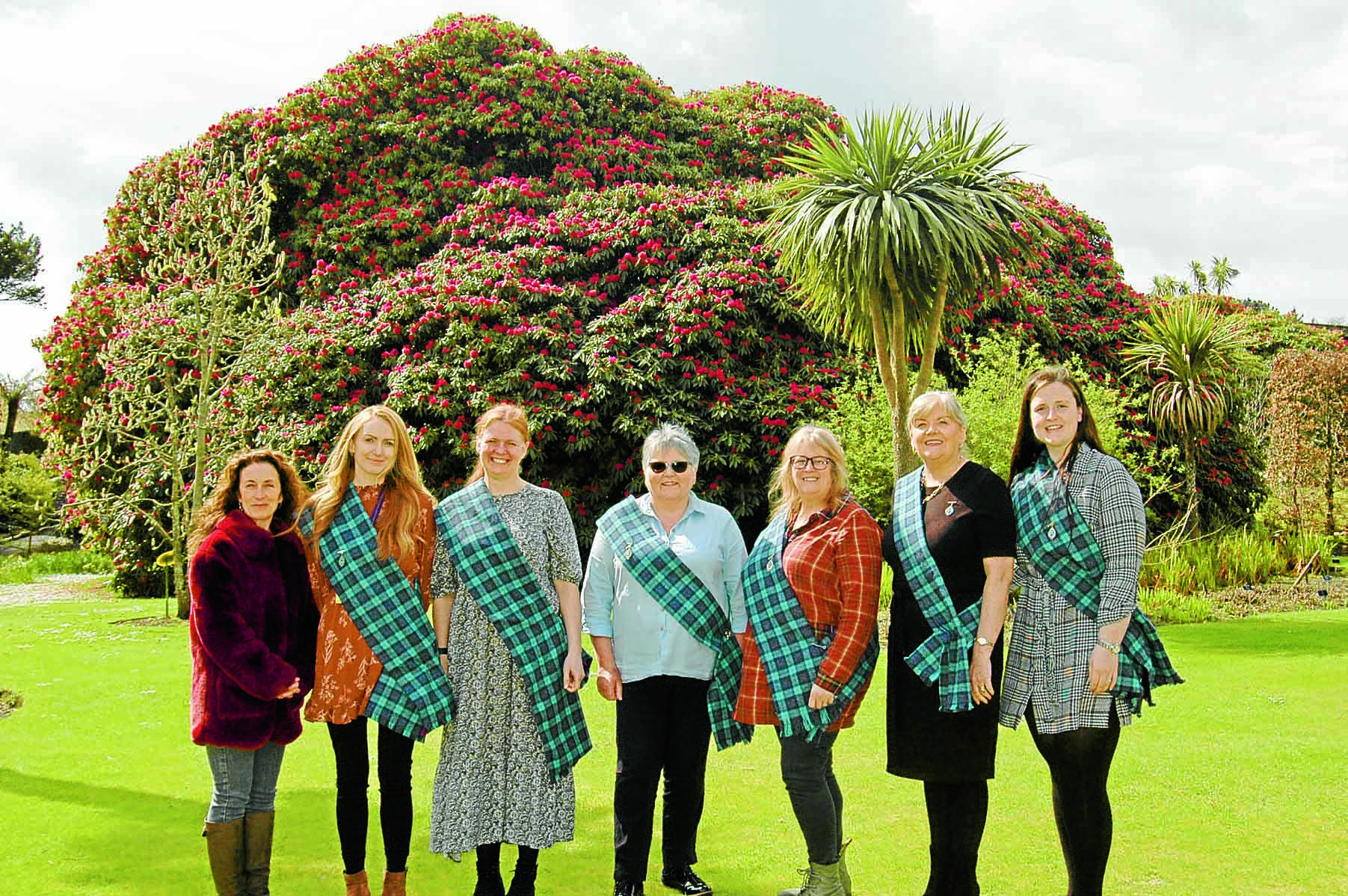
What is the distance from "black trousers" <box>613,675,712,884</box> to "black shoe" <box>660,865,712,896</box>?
0.28ft

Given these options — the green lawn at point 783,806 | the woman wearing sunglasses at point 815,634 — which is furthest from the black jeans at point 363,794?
the woman wearing sunglasses at point 815,634

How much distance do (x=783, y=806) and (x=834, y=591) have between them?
68.3 inches

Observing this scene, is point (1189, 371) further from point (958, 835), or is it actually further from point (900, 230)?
point (958, 835)

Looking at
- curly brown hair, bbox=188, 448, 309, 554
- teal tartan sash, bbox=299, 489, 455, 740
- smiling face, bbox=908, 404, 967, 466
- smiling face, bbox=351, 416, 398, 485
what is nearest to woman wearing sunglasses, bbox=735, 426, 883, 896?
smiling face, bbox=908, 404, 967, 466

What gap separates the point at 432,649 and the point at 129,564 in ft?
42.2

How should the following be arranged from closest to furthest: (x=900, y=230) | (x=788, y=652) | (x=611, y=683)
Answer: (x=788, y=652), (x=611, y=683), (x=900, y=230)

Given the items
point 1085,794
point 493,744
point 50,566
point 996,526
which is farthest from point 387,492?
point 50,566

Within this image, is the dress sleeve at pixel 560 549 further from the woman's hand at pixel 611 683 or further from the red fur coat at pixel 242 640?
the red fur coat at pixel 242 640

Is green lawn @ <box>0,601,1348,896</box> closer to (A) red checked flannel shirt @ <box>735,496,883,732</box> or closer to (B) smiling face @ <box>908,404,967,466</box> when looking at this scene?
(A) red checked flannel shirt @ <box>735,496,883,732</box>

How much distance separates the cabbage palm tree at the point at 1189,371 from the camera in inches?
489

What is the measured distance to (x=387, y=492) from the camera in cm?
358

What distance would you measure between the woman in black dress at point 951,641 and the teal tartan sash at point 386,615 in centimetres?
162

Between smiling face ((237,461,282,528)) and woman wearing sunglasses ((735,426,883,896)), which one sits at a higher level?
smiling face ((237,461,282,528))

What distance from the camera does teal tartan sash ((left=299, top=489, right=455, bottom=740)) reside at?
11.2 ft
